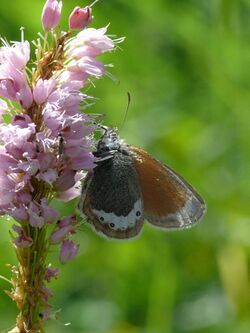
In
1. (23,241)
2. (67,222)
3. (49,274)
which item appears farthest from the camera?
(67,222)

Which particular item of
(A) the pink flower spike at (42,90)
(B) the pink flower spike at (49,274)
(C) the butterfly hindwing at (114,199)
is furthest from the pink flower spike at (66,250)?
(A) the pink flower spike at (42,90)

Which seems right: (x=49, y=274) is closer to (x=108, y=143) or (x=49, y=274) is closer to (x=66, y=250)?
(x=66, y=250)

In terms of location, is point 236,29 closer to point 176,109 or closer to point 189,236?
point 176,109

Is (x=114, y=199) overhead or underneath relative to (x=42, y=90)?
underneath

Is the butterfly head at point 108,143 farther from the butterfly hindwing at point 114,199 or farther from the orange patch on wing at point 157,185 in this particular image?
the orange patch on wing at point 157,185

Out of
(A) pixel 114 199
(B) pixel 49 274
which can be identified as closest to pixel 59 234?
(B) pixel 49 274

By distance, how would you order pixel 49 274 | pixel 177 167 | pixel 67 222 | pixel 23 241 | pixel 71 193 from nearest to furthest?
pixel 23 241 < pixel 49 274 < pixel 67 222 < pixel 71 193 < pixel 177 167

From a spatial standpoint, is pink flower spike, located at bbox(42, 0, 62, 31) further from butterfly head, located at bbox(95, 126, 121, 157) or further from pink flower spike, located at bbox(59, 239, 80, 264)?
pink flower spike, located at bbox(59, 239, 80, 264)
